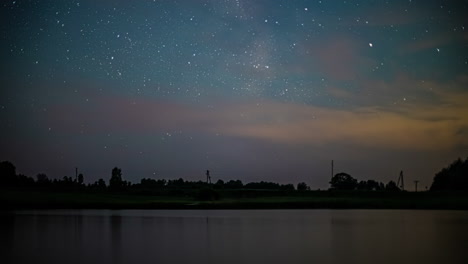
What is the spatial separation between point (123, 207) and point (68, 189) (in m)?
33.9

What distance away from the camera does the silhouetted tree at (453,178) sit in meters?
92.6

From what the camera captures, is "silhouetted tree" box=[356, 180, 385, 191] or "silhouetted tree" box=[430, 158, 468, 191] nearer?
"silhouetted tree" box=[430, 158, 468, 191]

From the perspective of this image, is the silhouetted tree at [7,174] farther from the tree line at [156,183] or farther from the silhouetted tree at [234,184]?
the silhouetted tree at [234,184]

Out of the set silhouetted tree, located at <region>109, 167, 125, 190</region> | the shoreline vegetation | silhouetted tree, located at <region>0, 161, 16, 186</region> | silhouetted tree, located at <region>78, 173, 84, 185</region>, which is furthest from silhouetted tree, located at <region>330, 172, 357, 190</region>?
silhouetted tree, located at <region>0, 161, 16, 186</region>

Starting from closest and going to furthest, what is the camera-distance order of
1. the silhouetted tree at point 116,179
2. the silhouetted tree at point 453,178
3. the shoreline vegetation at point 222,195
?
1. the shoreline vegetation at point 222,195
2. the silhouetted tree at point 453,178
3. the silhouetted tree at point 116,179

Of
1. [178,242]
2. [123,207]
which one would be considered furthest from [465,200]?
[178,242]

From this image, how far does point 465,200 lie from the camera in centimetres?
7119

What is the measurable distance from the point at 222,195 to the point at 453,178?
38635 mm

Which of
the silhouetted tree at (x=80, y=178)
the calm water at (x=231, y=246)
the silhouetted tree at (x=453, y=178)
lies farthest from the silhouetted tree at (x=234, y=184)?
the calm water at (x=231, y=246)

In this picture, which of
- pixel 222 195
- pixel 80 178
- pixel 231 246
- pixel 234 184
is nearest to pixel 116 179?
pixel 80 178

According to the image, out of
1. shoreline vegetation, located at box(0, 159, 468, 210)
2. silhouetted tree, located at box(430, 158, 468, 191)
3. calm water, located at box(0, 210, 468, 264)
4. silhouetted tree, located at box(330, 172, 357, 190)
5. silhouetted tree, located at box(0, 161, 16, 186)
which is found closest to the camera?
calm water, located at box(0, 210, 468, 264)

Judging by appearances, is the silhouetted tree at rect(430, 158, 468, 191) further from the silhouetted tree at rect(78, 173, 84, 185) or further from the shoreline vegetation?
the silhouetted tree at rect(78, 173, 84, 185)

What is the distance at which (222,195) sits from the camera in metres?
90.4

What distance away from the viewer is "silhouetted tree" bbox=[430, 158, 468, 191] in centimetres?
9262
